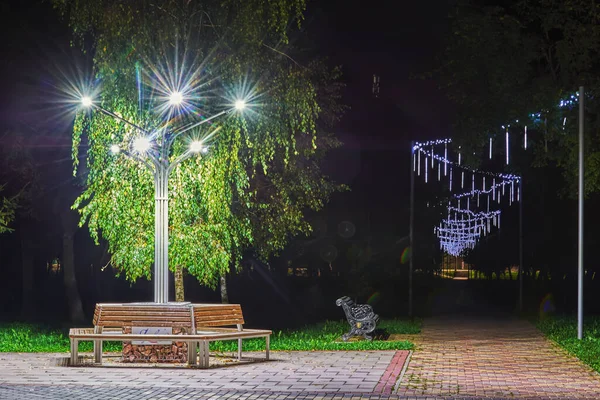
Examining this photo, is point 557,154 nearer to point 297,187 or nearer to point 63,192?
point 297,187

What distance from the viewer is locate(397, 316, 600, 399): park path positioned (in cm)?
1127

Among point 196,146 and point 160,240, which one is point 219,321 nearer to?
point 160,240

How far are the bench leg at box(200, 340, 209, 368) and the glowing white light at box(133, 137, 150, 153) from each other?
13.4 ft

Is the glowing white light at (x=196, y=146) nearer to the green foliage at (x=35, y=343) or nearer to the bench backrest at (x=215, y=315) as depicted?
the bench backrest at (x=215, y=315)

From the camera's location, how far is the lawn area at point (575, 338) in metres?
15.7

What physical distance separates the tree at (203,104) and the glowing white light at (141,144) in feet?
1.74

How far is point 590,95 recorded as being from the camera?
23906 mm

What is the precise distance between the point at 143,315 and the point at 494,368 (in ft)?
17.4

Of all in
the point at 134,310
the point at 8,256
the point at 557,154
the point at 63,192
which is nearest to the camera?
the point at 134,310

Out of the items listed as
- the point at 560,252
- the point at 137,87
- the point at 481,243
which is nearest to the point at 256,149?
the point at 137,87

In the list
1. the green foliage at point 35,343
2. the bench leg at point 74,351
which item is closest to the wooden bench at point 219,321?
the bench leg at point 74,351

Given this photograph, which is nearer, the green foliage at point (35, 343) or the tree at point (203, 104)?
the green foliage at point (35, 343)

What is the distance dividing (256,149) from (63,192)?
1446 centimetres

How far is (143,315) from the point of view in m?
14.6
